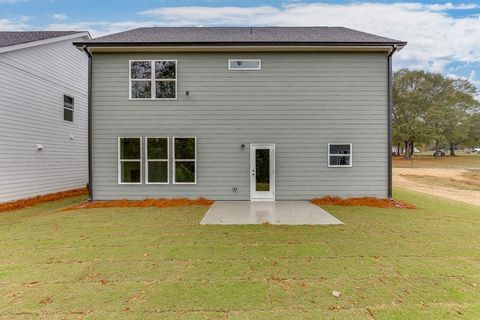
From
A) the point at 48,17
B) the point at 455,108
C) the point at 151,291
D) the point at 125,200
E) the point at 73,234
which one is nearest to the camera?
the point at 151,291

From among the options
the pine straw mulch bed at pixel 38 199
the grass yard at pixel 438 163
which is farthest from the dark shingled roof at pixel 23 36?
the grass yard at pixel 438 163

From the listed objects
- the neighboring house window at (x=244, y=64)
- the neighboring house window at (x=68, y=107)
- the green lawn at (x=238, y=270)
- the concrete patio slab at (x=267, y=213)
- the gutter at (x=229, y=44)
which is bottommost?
the green lawn at (x=238, y=270)

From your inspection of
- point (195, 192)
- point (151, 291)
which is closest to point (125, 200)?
point (195, 192)

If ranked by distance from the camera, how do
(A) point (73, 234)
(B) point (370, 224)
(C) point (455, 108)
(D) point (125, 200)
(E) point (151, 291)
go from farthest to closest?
(C) point (455, 108) → (D) point (125, 200) → (B) point (370, 224) → (A) point (73, 234) → (E) point (151, 291)

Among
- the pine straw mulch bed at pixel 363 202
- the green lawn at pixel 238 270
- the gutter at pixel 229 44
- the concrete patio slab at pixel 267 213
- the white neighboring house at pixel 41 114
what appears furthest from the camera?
the white neighboring house at pixel 41 114

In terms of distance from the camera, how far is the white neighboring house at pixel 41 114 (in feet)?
31.3

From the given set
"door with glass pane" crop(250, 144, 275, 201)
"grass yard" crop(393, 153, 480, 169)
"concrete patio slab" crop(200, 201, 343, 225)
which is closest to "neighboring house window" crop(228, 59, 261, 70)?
"door with glass pane" crop(250, 144, 275, 201)

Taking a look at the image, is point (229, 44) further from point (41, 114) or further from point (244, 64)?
point (41, 114)

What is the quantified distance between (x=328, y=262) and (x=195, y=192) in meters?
6.23

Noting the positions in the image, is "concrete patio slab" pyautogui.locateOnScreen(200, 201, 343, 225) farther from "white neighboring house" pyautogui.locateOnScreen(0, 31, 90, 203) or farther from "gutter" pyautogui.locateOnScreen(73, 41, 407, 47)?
"white neighboring house" pyautogui.locateOnScreen(0, 31, 90, 203)

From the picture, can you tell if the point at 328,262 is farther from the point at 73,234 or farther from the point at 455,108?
the point at 455,108

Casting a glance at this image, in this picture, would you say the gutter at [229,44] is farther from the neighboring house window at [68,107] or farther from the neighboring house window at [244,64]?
the neighboring house window at [68,107]

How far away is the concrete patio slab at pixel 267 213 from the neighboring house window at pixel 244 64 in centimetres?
478

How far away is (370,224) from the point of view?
6668 mm
